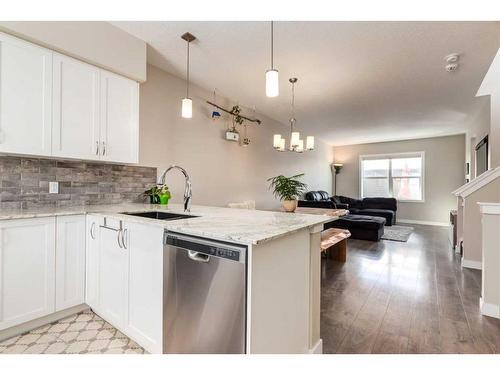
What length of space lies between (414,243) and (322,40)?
427 centimetres

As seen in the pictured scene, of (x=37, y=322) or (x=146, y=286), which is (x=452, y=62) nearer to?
(x=146, y=286)

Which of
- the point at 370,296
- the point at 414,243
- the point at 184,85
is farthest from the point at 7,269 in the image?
the point at 414,243

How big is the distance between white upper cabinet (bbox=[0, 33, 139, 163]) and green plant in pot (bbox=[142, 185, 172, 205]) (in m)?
0.45

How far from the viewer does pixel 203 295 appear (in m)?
1.26

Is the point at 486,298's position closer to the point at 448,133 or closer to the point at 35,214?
the point at 35,214

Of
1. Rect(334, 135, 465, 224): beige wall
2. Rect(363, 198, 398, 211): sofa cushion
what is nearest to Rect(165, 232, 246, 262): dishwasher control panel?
Rect(363, 198, 398, 211): sofa cushion

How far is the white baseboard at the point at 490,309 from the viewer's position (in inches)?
83.7

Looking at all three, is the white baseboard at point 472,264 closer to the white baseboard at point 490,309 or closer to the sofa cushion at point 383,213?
the white baseboard at point 490,309

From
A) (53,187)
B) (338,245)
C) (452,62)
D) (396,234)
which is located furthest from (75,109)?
(396,234)

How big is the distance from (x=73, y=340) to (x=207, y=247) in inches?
55.9

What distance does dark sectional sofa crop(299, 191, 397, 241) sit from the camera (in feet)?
16.1

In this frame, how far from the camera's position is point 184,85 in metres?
3.39

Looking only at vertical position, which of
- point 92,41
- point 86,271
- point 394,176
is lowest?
point 86,271

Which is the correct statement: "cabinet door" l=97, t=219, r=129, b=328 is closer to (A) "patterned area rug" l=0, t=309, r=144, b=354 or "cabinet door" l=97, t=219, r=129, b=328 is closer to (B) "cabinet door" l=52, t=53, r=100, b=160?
(A) "patterned area rug" l=0, t=309, r=144, b=354
